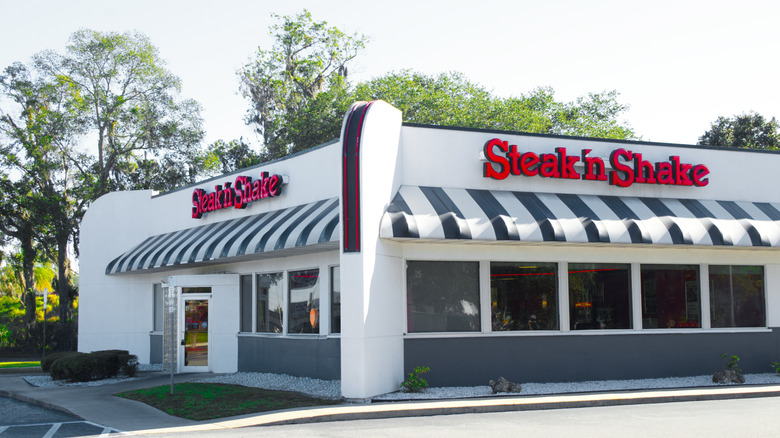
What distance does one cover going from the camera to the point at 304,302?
18719 mm

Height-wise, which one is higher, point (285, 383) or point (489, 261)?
point (489, 261)

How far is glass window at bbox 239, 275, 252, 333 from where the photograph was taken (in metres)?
21.0

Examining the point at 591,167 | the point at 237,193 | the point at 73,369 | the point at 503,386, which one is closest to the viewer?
the point at 503,386

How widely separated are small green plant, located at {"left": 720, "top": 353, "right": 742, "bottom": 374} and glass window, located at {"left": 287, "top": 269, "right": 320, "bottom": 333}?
960cm

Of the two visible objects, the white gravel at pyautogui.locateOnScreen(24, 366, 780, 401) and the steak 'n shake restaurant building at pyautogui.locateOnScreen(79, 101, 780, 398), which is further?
the steak 'n shake restaurant building at pyautogui.locateOnScreen(79, 101, 780, 398)

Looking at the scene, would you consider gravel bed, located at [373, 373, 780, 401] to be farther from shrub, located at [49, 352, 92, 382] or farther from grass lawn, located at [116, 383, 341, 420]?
shrub, located at [49, 352, 92, 382]

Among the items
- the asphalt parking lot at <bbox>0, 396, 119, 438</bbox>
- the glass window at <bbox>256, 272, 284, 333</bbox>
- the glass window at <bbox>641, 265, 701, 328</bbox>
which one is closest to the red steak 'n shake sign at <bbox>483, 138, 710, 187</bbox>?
the glass window at <bbox>641, 265, 701, 328</bbox>

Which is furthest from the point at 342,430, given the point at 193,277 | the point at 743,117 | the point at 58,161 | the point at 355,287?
the point at 743,117

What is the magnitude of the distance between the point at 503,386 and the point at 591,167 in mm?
5893

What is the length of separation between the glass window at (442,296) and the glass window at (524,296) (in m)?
0.48

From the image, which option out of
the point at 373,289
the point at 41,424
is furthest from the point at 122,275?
the point at 373,289

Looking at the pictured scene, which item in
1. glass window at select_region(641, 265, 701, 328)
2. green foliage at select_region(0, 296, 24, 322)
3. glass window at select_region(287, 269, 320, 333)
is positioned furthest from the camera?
green foliage at select_region(0, 296, 24, 322)

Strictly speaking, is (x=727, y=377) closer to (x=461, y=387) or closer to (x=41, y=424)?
(x=461, y=387)

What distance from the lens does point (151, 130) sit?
45.5 m
